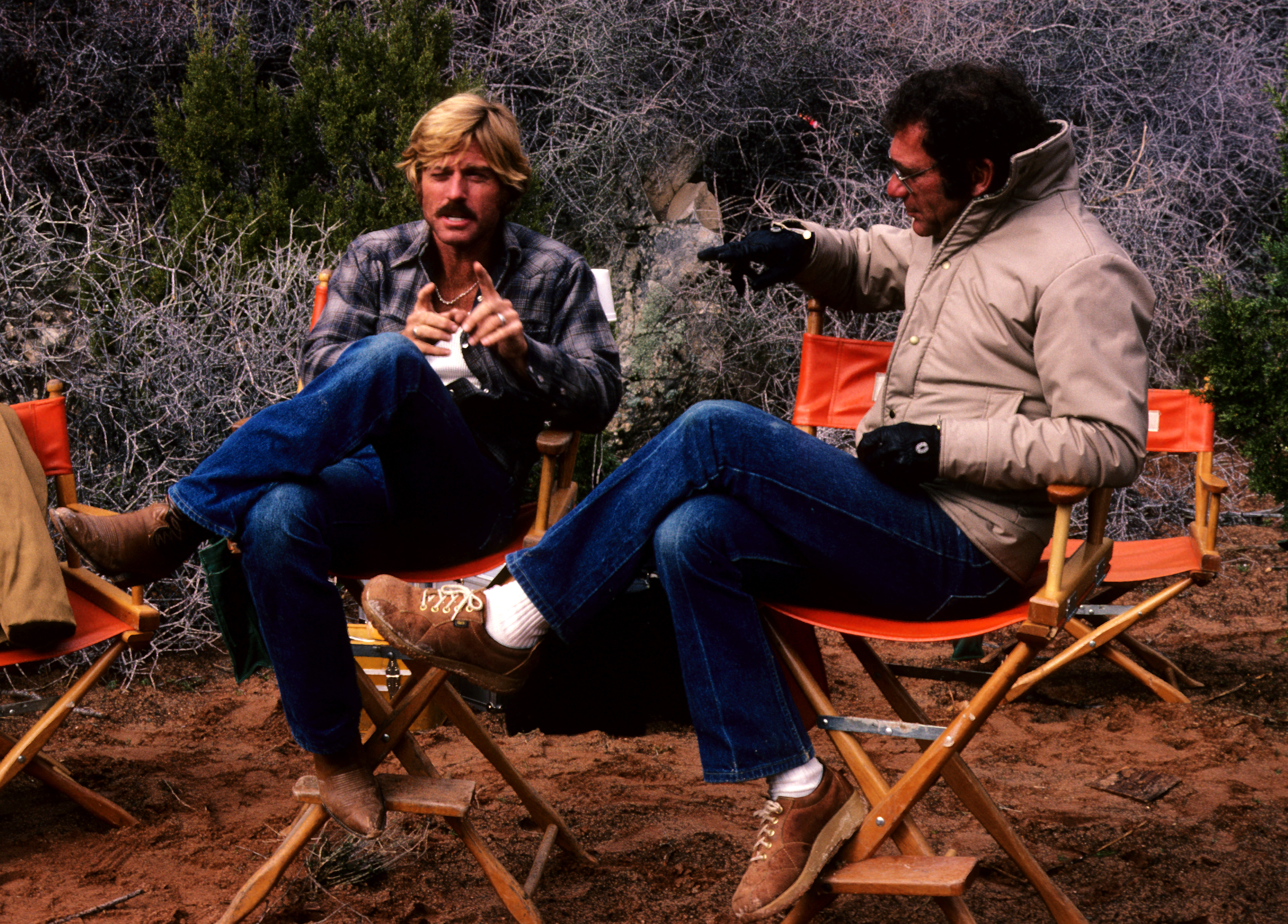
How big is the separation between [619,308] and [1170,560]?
287cm

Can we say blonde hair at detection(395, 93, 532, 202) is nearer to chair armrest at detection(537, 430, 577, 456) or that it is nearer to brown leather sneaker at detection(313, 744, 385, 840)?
chair armrest at detection(537, 430, 577, 456)

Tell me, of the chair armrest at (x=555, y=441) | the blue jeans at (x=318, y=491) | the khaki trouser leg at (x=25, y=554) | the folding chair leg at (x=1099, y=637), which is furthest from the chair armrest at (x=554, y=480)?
the folding chair leg at (x=1099, y=637)

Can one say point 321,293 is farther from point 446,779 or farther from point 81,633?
point 446,779

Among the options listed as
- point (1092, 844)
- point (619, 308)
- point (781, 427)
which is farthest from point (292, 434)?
point (619, 308)

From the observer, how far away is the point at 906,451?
2021 millimetres

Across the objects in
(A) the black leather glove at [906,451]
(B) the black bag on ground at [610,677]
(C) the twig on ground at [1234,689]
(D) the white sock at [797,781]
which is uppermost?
(A) the black leather glove at [906,451]

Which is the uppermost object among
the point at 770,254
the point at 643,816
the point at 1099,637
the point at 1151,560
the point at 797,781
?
the point at 770,254

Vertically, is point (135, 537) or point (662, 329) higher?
point (135, 537)

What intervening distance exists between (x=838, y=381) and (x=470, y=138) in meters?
1.20

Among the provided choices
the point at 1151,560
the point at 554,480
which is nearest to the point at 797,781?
the point at 554,480

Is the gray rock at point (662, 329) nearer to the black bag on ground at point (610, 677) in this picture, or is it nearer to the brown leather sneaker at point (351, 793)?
the black bag on ground at point (610, 677)

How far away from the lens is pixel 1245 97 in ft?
21.2

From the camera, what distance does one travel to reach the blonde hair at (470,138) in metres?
2.69

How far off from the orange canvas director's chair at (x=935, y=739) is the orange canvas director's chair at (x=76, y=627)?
163cm
